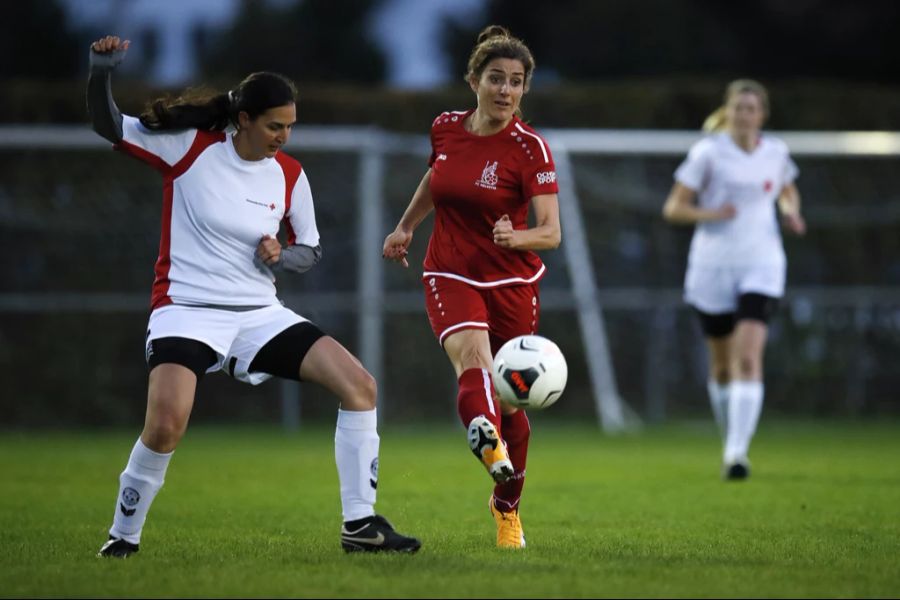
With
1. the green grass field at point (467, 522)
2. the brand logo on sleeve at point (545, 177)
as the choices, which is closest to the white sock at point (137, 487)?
the green grass field at point (467, 522)

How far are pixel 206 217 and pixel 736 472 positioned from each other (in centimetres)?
522

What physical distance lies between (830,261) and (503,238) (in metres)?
11.4

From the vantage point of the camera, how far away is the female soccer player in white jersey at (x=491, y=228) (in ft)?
22.4

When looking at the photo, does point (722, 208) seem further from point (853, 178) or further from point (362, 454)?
point (853, 178)

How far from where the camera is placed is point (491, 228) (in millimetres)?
6973

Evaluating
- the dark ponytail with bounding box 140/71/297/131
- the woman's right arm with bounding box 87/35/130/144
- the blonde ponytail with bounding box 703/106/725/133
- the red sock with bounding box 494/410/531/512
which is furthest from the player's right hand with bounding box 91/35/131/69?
the blonde ponytail with bounding box 703/106/725/133

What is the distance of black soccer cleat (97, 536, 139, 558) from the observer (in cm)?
623

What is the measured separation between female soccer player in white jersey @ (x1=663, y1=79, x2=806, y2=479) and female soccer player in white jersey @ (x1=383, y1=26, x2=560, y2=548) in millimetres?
4076

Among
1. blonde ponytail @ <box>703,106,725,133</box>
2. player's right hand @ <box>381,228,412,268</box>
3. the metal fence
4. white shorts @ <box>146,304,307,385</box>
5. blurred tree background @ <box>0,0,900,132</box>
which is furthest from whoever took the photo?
blurred tree background @ <box>0,0,900,132</box>

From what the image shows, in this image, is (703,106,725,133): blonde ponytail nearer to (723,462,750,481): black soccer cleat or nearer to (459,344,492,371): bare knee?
(723,462,750,481): black soccer cleat

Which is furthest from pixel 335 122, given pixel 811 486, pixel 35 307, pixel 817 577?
pixel 817 577

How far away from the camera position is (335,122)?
682 inches

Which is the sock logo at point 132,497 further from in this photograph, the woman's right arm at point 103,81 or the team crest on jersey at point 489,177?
the team crest on jersey at point 489,177

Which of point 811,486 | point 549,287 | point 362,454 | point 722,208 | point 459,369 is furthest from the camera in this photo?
point 549,287
